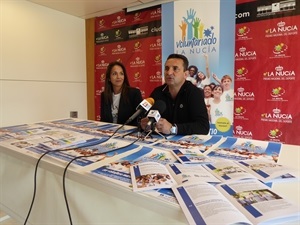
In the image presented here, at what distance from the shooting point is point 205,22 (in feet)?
9.11

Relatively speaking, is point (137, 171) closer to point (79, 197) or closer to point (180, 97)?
point (79, 197)

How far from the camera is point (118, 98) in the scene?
2.19 metres

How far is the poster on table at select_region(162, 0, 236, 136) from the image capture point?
2662 mm

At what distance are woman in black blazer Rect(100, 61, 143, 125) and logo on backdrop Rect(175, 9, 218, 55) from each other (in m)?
1.12

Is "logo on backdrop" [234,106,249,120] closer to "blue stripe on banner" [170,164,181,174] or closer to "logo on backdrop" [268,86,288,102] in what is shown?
"logo on backdrop" [268,86,288,102]

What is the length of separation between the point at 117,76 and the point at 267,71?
5.44ft

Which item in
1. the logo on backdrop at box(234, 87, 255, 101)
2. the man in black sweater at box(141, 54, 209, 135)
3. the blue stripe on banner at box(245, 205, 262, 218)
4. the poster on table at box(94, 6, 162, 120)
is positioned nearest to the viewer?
the blue stripe on banner at box(245, 205, 262, 218)

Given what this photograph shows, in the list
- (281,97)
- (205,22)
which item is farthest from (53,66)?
(281,97)

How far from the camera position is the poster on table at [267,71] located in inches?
91.7

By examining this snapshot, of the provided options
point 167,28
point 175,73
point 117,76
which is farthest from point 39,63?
point 175,73

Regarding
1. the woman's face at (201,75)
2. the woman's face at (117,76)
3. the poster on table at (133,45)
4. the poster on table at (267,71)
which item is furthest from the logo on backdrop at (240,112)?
the woman's face at (117,76)

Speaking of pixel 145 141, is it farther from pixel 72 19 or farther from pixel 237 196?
pixel 72 19

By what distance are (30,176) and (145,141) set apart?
0.63 metres

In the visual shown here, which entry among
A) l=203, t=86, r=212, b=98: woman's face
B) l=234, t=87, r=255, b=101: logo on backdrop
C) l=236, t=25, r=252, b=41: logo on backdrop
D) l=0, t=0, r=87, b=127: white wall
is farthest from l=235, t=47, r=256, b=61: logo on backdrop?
l=0, t=0, r=87, b=127: white wall
